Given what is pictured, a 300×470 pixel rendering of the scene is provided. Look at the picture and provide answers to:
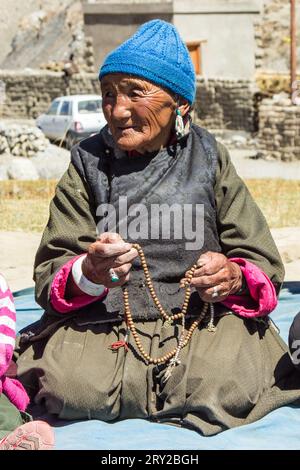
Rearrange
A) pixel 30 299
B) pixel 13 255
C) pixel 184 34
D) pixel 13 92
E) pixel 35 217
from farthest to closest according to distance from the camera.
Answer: pixel 13 92
pixel 184 34
pixel 35 217
pixel 13 255
pixel 30 299

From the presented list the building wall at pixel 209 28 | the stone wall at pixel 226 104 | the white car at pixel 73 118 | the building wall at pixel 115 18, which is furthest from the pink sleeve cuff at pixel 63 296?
the building wall at pixel 209 28

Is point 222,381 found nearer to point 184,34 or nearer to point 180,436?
point 180,436

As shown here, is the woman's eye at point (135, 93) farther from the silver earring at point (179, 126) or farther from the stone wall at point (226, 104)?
the stone wall at point (226, 104)

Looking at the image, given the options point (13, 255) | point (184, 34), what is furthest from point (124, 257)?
point (184, 34)

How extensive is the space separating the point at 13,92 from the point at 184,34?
613 cm

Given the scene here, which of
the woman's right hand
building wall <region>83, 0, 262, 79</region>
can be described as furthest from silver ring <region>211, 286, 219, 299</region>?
building wall <region>83, 0, 262, 79</region>

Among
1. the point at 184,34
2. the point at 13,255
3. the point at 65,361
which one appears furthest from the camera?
the point at 184,34

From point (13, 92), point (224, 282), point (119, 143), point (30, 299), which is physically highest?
point (119, 143)

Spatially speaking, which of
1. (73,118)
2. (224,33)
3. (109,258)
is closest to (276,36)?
(224,33)

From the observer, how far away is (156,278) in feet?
13.1

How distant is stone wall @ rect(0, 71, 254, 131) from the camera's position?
81.6 ft

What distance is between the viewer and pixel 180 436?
3676 mm

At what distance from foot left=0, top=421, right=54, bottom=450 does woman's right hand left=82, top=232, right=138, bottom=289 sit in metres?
0.68

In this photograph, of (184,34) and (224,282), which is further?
(184,34)
